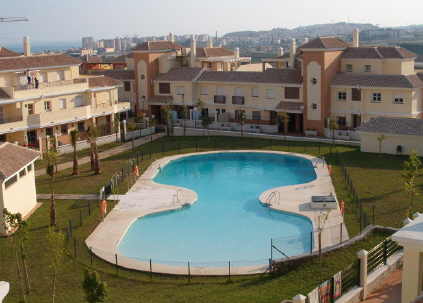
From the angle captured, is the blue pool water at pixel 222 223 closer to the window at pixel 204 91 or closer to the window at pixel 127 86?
the window at pixel 204 91

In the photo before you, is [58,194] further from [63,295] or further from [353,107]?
[353,107]

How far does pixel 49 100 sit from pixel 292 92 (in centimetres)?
2172

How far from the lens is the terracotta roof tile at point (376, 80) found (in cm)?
5025

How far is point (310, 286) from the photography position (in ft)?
69.7

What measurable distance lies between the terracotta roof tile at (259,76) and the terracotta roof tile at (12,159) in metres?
29.0

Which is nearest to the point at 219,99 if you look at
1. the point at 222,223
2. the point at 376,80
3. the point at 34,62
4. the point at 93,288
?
the point at 376,80

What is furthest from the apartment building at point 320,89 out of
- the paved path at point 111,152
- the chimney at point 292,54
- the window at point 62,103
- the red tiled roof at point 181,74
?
the window at point 62,103

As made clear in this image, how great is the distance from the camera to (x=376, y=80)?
51.6 m

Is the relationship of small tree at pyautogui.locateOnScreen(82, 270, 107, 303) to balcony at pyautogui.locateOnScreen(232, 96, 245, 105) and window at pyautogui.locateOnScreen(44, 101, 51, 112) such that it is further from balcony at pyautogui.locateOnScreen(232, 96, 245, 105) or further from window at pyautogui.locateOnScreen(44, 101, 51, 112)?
balcony at pyautogui.locateOnScreen(232, 96, 245, 105)

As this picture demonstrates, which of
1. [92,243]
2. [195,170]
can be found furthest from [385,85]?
[92,243]

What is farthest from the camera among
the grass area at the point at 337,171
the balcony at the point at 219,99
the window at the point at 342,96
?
the balcony at the point at 219,99

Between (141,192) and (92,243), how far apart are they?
9231 millimetres

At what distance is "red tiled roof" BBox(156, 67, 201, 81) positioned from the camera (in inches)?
2419

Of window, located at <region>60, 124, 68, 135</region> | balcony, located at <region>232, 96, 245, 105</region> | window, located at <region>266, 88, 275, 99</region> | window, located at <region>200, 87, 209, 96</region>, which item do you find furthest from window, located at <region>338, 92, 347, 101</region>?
window, located at <region>60, 124, 68, 135</region>
